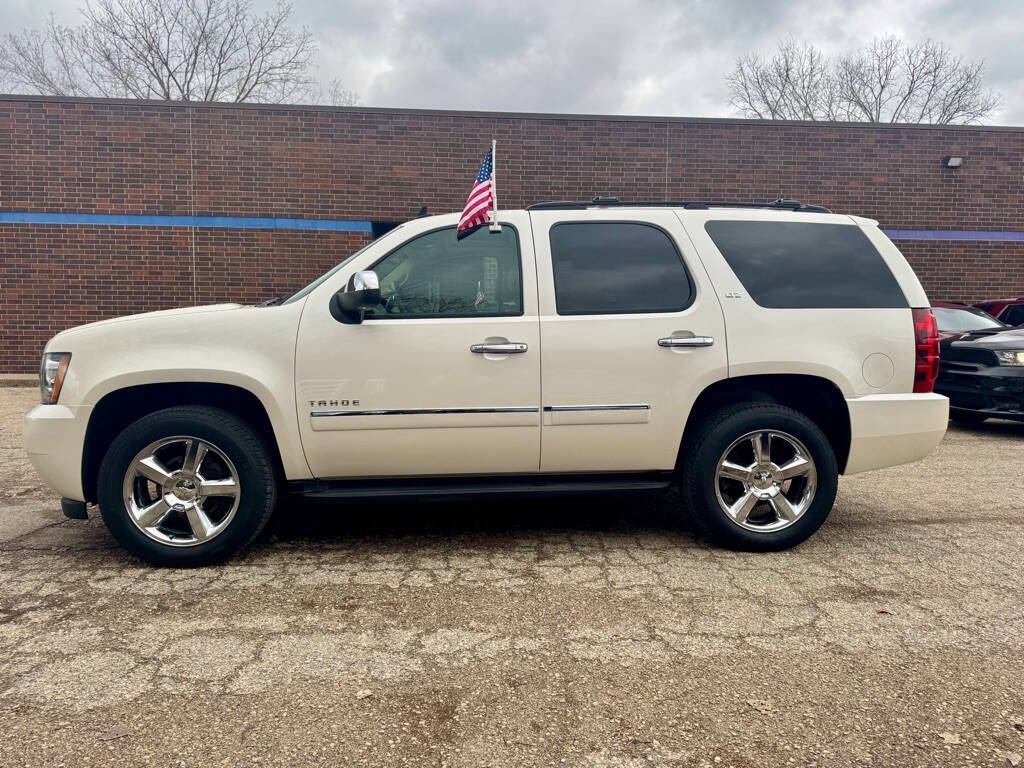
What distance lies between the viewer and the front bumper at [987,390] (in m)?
7.38

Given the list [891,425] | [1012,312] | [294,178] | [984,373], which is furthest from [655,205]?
[294,178]

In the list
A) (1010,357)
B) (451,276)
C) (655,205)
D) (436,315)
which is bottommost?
(1010,357)

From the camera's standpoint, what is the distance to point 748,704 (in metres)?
2.38

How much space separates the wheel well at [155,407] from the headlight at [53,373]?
22cm

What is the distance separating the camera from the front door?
12.0ft

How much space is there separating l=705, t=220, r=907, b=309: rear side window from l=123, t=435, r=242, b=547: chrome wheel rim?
3015 mm

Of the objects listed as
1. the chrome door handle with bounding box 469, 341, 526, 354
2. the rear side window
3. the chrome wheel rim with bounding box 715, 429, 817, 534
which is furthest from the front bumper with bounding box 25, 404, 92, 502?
the rear side window

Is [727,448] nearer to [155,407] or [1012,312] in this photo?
[155,407]

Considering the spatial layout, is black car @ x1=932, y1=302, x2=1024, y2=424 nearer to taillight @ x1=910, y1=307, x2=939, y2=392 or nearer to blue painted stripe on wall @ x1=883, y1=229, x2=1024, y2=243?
taillight @ x1=910, y1=307, x2=939, y2=392

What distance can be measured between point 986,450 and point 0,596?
811 cm

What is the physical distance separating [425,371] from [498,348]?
0.40 meters

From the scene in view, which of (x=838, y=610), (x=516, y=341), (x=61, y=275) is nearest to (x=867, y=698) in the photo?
(x=838, y=610)

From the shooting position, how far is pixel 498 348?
369 cm

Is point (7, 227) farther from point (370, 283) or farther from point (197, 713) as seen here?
point (197, 713)
